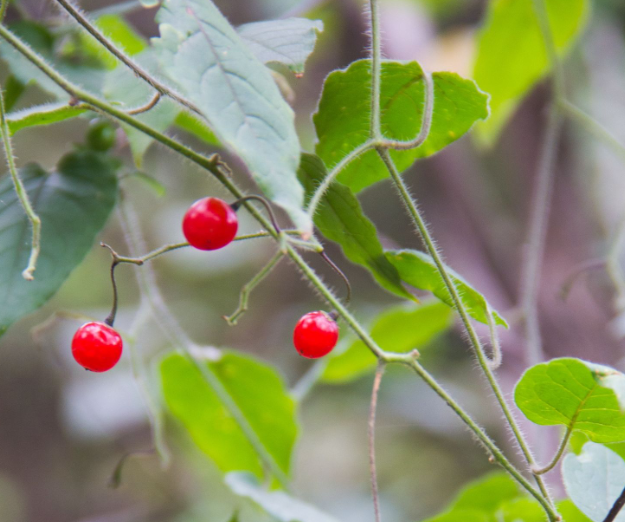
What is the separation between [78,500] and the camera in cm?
214

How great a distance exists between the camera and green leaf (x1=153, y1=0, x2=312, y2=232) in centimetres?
35

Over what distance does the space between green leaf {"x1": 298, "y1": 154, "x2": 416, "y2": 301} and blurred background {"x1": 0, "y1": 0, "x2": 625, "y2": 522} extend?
920 mm

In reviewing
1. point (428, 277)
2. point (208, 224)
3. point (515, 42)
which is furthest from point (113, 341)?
point (515, 42)

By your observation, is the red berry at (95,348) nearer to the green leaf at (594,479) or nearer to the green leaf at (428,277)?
the green leaf at (428,277)

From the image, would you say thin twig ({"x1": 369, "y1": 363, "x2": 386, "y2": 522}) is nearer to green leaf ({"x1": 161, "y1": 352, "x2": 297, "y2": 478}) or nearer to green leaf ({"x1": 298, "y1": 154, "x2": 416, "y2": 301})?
green leaf ({"x1": 298, "y1": 154, "x2": 416, "y2": 301})

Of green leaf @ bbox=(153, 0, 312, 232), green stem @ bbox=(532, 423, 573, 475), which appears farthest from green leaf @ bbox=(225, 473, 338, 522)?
green leaf @ bbox=(153, 0, 312, 232)

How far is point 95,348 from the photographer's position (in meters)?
0.51

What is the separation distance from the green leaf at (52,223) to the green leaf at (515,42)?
28.7 inches

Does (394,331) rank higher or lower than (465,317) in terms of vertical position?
lower

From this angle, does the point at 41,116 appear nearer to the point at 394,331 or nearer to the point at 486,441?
the point at 486,441

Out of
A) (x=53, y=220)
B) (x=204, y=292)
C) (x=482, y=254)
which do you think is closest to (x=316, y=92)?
(x=482, y=254)

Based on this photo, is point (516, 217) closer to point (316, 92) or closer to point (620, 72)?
point (316, 92)

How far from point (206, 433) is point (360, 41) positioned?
1179 millimetres

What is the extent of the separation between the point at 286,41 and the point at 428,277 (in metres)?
0.25
